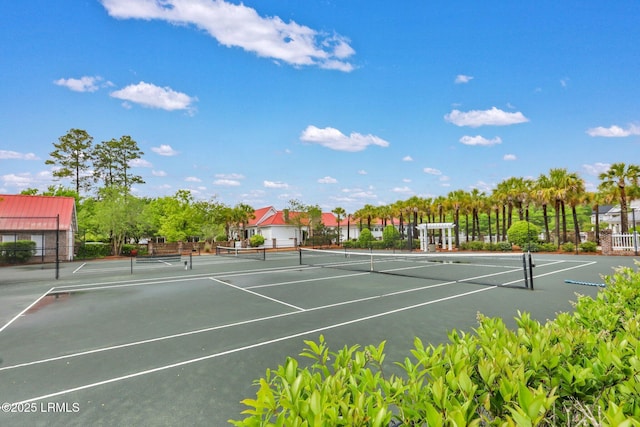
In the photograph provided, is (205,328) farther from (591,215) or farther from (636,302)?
(591,215)

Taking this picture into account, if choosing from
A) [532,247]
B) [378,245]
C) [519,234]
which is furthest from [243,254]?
[532,247]

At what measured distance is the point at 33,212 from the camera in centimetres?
3086

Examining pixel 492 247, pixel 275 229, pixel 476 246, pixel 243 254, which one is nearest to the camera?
pixel 492 247

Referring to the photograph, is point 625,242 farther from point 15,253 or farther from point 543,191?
point 15,253

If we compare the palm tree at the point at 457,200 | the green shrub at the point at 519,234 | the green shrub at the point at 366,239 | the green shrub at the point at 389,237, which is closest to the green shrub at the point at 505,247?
the green shrub at the point at 519,234

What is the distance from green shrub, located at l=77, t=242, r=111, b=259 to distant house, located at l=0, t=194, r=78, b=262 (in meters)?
1.30

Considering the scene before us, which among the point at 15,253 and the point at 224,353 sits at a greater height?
the point at 15,253

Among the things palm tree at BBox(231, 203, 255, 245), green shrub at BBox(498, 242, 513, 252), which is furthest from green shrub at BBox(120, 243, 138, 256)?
green shrub at BBox(498, 242, 513, 252)

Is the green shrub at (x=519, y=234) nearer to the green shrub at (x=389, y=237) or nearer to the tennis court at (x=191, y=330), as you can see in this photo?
the green shrub at (x=389, y=237)

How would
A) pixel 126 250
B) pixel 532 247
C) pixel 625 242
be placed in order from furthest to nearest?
pixel 126 250, pixel 532 247, pixel 625 242

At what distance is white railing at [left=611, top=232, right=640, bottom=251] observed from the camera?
25.0m

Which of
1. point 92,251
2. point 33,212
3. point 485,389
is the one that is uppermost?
point 33,212

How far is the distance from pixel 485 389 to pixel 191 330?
711 centimetres

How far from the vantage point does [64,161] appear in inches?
1870
